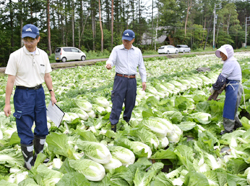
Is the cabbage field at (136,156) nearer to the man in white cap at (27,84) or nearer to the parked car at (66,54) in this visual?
the man in white cap at (27,84)

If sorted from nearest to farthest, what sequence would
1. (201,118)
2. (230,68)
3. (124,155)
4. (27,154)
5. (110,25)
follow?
(124,155)
(27,154)
(230,68)
(201,118)
(110,25)

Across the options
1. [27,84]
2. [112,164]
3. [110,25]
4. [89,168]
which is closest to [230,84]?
[112,164]

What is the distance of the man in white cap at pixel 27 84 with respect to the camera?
2.55 meters

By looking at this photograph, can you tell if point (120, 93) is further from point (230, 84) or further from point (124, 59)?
point (230, 84)

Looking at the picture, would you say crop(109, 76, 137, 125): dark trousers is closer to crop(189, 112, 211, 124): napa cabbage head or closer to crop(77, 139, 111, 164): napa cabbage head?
crop(189, 112, 211, 124): napa cabbage head

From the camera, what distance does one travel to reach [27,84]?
2623mm

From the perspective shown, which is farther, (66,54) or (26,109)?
(66,54)

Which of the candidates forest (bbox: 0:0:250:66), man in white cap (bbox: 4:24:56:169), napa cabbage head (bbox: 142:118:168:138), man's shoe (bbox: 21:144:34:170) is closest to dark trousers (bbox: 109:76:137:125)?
napa cabbage head (bbox: 142:118:168:138)

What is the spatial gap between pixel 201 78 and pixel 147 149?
577 cm

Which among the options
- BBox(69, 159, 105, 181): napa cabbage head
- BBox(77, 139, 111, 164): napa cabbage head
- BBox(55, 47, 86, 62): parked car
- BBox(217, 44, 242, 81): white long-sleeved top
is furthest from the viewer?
BBox(55, 47, 86, 62): parked car

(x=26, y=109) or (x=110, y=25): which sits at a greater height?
(x=110, y=25)

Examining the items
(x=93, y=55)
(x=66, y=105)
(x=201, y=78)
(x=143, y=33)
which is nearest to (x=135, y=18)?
(x=143, y=33)

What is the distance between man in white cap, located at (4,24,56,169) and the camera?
2.55 m

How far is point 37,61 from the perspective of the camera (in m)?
2.71
